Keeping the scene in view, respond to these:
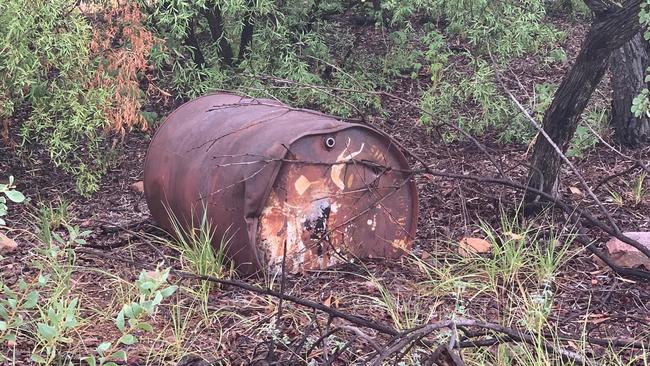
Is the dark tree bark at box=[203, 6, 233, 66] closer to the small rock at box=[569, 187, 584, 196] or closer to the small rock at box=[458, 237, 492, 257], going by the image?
the small rock at box=[569, 187, 584, 196]

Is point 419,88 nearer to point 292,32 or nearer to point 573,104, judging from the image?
point 292,32

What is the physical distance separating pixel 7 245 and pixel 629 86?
5090mm

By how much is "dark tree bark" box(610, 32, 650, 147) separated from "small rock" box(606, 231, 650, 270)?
9.54 feet

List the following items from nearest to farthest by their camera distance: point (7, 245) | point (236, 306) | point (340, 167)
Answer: point (236, 306) < point (340, 167) < point (7, 245)

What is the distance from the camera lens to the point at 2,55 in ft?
16.5

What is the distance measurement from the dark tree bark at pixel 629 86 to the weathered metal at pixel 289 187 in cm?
323

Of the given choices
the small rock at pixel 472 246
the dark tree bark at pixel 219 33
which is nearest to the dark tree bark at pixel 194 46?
the dark tree bark at pixel 219 33

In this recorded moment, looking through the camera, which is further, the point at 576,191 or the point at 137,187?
the point at 137,187

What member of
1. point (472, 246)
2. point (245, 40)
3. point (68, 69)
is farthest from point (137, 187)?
point (472, 246)

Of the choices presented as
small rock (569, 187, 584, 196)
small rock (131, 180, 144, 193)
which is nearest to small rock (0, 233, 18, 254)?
small rock (131, 180, 144, 193)

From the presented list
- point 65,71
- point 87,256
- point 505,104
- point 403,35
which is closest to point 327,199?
point 87,256

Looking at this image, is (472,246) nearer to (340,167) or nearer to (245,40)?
(340,167)

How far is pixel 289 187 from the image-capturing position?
3.83m

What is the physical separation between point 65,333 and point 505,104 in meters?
4.83
